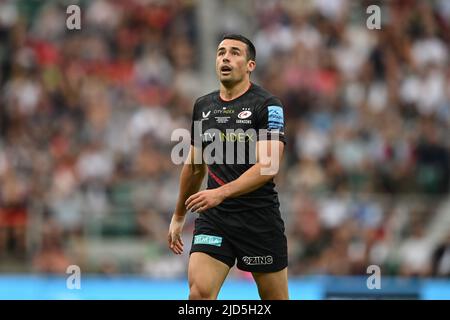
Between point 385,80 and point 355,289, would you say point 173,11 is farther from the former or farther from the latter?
point 355,289

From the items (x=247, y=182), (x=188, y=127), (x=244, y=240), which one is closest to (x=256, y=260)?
(x=244, y=240)

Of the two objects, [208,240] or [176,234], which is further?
[176,234]

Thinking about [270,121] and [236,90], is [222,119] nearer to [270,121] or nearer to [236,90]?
[236,90]

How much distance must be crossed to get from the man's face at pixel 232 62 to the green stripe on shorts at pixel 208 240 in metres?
1.06

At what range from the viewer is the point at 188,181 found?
23.4 ft

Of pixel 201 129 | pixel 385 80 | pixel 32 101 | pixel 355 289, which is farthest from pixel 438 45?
pixel 201 129

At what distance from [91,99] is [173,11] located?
2351 millimetres

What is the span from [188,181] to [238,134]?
1.98 feet

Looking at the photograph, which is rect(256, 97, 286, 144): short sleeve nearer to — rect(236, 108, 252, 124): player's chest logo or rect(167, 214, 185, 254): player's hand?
rect(236, 108, 252, 124): player's chest logo

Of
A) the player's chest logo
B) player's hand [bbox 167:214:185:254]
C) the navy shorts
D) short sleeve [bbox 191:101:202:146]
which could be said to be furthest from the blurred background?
the player's chest logo

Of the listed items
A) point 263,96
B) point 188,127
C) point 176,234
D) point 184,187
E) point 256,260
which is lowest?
point 256,260

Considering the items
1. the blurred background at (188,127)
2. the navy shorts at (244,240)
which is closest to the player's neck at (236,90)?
the navy shorts at (244,240)

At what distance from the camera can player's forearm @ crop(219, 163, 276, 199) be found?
21.3 feet

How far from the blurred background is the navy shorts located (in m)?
5.13
